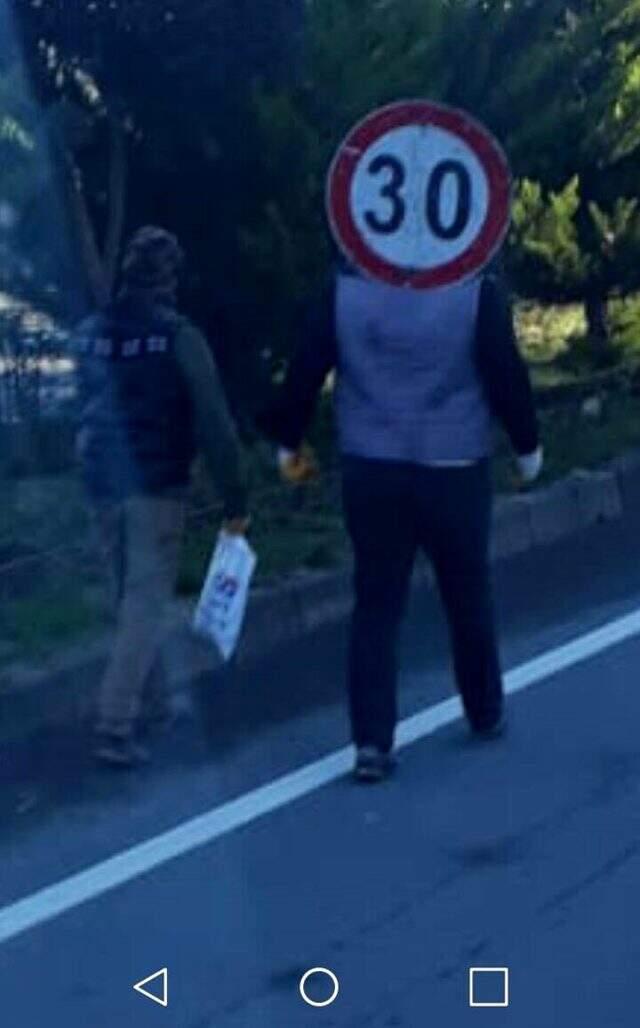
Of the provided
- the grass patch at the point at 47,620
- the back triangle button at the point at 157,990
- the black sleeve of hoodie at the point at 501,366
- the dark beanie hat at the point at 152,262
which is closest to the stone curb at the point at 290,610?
the grass patch at the point at 47,620

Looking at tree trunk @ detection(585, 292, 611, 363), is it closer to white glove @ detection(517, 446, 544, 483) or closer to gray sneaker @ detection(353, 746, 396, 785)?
white glove @ detection(517, 446, 544, 483)

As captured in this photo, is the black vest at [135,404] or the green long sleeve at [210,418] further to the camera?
the black vest at [135,404]

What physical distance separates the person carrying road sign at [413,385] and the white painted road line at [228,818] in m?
0.20

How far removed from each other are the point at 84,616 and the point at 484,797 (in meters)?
2.55

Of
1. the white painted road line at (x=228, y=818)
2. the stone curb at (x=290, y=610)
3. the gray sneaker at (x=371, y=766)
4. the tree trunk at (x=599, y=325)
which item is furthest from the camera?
the tree trunk at (x=599, y=325)

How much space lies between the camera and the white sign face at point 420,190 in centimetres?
1049

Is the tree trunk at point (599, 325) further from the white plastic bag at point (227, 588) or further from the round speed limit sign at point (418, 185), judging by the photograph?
the white plastic bag at point (227, 588)

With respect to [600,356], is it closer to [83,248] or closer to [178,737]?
[83,248]

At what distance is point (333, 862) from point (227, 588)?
1436 millimetres

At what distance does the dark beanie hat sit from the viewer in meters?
10.4

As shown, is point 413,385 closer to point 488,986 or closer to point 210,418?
point 210,418

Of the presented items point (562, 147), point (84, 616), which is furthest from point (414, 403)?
point (562, 147)

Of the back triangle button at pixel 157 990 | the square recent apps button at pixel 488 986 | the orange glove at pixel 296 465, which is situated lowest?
the square recent apps button at pixel 488 986

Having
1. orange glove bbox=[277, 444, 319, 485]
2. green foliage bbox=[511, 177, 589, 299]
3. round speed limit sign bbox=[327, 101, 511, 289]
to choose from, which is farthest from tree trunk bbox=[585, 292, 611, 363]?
orange glove bbox=[277, 444, 319, 485]
